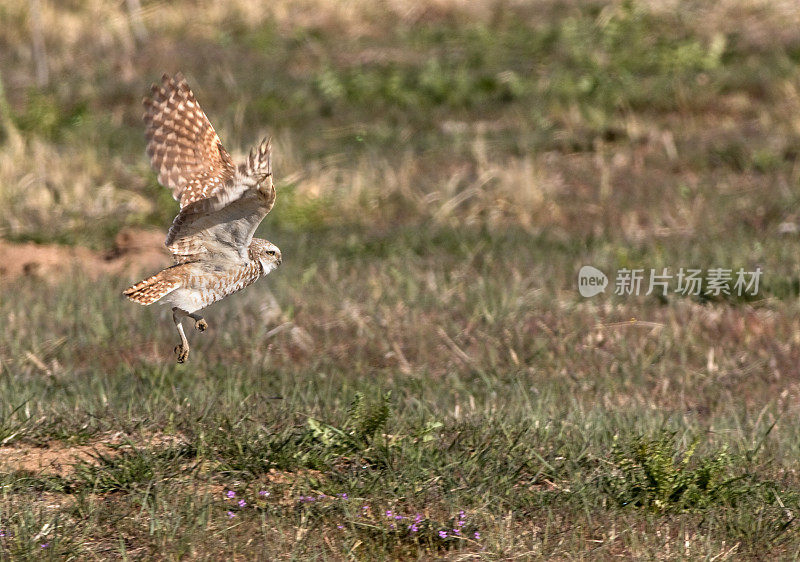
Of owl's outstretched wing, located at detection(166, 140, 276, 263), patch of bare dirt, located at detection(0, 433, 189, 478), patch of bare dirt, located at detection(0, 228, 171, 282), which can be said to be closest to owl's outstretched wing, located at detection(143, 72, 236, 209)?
owl's outstretched wing, located at detection(166, 140, 276, 263)

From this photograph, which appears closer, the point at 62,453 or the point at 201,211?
the point at 201,211

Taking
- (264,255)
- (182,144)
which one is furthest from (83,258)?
(264,255)

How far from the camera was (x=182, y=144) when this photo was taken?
19.2ft

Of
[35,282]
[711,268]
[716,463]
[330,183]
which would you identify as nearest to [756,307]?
[711,268]

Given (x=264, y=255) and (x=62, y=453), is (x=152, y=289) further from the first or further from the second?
(x=62, y=453)

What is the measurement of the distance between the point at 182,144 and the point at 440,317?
2.74 metres

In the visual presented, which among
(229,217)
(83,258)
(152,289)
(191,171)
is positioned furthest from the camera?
(83,258)

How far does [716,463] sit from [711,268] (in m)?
4.03

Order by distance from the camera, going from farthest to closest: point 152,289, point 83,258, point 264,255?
point 83,258
point 264,255
point 152,289

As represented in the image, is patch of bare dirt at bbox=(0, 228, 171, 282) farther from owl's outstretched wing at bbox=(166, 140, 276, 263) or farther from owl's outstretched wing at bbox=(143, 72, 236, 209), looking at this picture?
owl's outstretched wing at bbox=(166, 140, 276, 263)

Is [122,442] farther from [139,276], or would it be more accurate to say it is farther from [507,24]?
[507,24]

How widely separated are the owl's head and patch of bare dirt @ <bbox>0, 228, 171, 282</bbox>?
4338 mm

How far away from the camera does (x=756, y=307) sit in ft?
27.3

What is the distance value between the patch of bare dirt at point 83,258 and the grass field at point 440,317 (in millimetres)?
128
